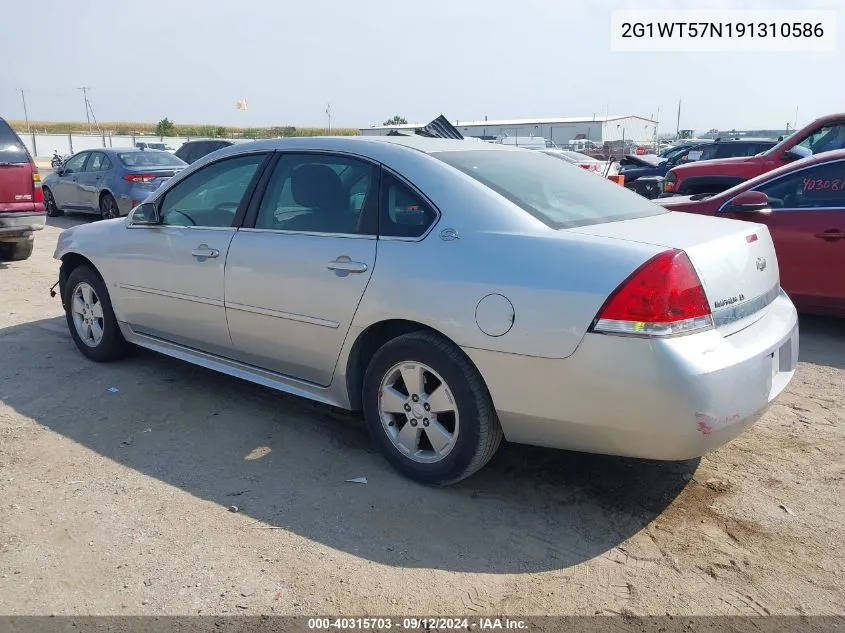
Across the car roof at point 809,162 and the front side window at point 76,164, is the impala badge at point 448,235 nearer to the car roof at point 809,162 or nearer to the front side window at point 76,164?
the car roof at point 809,162

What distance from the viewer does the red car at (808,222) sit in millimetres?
5738

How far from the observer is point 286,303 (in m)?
3.85

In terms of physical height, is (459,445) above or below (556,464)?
above

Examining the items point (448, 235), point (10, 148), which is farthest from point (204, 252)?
point (10, 148)

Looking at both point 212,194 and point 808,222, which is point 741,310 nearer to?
point 212,194

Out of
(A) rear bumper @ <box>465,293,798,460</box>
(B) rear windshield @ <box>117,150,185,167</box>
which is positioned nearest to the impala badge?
(A) rear bumper @ <box>465,293,798,460</box>

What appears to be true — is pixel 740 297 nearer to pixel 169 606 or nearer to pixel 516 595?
pixel 516 595

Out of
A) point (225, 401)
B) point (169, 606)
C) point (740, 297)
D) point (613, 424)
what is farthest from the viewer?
point (225, 401)

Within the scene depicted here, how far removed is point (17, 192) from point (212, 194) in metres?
5.49

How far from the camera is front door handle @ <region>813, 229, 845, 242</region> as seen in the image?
5.73 meters

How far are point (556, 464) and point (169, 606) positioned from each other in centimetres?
199

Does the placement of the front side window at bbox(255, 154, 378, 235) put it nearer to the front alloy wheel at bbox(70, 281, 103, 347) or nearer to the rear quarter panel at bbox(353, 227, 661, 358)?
the rear quarter panel at bbox(353, 227, 661, 358)

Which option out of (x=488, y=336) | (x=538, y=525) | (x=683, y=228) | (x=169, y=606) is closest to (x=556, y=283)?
(x=488, y=336)

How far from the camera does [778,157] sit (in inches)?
381
